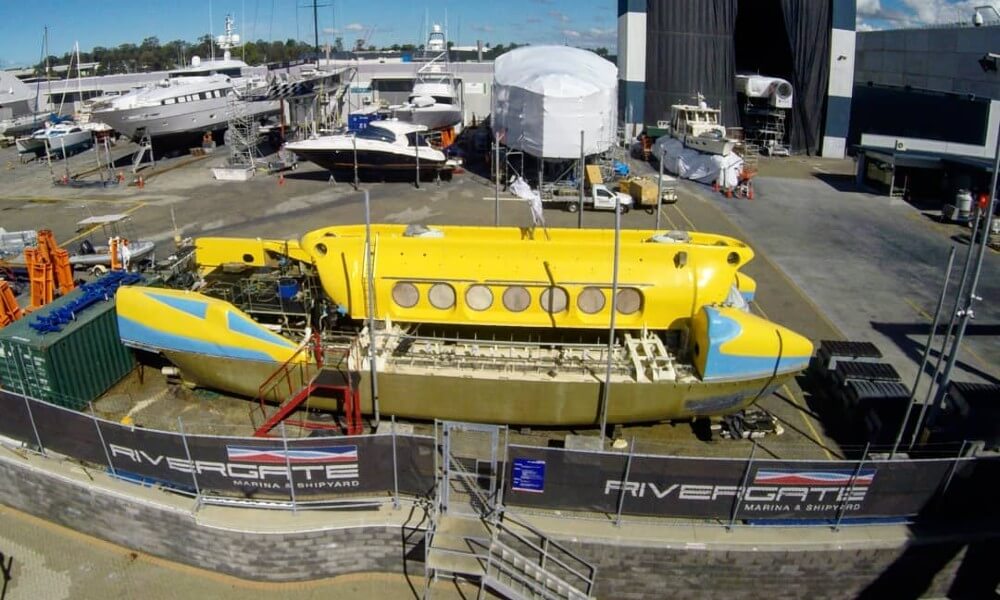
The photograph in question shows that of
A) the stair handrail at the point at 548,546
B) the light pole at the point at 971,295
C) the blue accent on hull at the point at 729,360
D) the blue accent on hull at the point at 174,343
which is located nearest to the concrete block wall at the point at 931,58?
the light pole at the point at 971,295

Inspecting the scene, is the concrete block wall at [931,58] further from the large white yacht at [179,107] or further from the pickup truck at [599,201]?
the large white yacht at [179,107]

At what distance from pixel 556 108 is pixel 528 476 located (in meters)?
28.0

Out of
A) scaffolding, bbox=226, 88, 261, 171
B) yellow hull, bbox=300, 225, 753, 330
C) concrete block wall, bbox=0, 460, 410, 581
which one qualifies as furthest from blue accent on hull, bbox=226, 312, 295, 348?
scaffolding, bbox=226, 88, 261, 171

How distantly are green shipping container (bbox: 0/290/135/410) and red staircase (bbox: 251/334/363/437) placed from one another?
3.56 meters

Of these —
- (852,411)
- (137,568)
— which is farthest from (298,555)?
(852,411)

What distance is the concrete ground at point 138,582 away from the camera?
438 inches

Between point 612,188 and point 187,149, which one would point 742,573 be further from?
point 187,149

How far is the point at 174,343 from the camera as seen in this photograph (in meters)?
13.9

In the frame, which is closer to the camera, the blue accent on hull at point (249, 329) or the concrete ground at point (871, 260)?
the blue accent on hull at point (249, 329)

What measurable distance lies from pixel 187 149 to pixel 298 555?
4419 centimetres

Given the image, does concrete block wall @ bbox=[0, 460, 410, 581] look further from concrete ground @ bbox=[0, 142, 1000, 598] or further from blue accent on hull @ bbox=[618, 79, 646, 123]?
blue accent on hull @ bbox=[618, 79, 646, 123]

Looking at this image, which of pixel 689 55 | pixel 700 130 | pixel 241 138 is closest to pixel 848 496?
pixel 700 130

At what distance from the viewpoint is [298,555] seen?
1127 centimetres

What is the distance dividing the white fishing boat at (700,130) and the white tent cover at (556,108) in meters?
5.23
